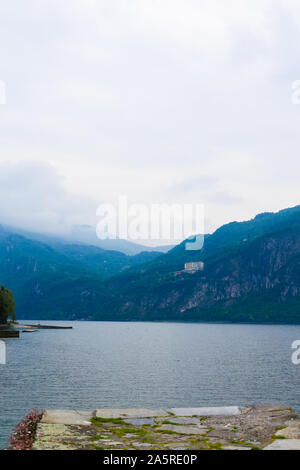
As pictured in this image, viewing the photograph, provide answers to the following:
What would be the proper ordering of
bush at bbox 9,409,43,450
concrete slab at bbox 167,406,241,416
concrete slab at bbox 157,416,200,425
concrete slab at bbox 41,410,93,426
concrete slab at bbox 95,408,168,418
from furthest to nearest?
1. concrete slab at bbox 167,406,241,416
2. concrete slab at bbox 95,408,168,418
3. concrete slab at bbox 157,416,200,425
4. concrete slab at bbox 41,410,93,426
5. bush at bbox 9,409,43,450

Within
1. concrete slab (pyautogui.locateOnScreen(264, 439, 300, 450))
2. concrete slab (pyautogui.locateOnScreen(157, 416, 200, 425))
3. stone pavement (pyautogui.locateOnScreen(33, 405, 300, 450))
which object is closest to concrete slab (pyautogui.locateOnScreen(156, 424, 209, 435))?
stone pavement (pyautogui.locateOnScreen(33, 405, 300, 450))

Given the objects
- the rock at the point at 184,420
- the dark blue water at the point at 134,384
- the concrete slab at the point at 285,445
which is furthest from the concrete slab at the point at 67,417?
the concrete slab at the point at 285,445

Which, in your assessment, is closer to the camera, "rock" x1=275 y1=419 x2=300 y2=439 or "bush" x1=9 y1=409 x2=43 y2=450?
"bush" x1=9 y1=409 x2=43 y2=450

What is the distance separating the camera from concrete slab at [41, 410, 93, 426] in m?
27.2

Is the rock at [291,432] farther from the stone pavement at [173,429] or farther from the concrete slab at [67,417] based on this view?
the concrete slab at [67,417]

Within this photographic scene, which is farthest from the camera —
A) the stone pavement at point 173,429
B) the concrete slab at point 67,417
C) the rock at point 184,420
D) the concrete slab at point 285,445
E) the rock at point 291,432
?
the rock at point 184,420

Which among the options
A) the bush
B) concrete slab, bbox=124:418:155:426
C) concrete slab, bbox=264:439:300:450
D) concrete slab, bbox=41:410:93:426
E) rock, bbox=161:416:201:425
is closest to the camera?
concrete slab, bbox=264:439:300:450

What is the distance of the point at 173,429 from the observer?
2578 cm

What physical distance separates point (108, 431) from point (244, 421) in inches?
340

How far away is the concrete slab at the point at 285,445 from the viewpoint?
70.3 ft

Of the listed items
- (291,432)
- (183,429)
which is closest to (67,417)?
(183,429)

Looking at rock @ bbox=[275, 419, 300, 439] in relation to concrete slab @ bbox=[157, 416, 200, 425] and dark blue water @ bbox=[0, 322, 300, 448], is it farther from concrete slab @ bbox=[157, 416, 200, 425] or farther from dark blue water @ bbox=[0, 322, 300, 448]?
dark blue water @ bbox=[0, 322, 300, 448]

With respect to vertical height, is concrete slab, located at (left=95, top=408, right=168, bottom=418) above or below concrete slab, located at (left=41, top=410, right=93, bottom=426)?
below

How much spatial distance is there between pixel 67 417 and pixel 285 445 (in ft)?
43.7
